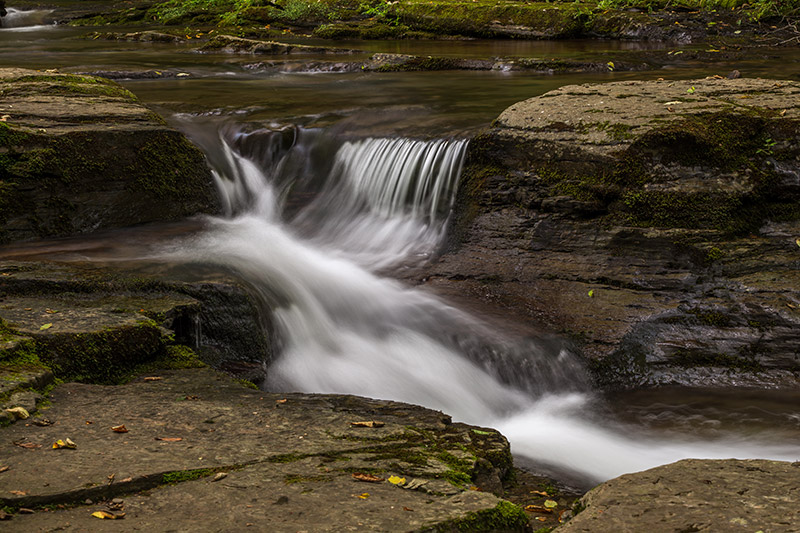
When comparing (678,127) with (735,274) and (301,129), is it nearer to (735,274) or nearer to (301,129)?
(735,274)

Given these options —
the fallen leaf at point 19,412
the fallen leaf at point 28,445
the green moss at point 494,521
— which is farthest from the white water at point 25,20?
the green moss at point 494,521

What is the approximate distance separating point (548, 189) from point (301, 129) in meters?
3.21

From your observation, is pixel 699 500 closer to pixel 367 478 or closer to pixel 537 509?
pixel 537 509

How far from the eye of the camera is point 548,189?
655 centimetres

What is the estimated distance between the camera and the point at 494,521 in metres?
2.85

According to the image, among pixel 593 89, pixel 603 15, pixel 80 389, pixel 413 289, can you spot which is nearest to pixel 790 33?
pixel 603 15

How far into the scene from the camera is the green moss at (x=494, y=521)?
2758 mm

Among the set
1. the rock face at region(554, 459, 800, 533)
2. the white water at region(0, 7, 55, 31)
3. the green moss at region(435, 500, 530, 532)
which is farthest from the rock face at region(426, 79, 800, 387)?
the white water at region(0, 7, 55, 31)

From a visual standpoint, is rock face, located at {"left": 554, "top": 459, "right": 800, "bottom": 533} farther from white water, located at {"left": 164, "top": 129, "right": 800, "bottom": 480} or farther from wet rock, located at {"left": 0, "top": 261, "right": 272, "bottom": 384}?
wet rock, located at {"left": 0, "top": 261, "right": 272, "bottom": 384}

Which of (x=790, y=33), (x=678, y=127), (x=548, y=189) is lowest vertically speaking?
(x=548, y=189)

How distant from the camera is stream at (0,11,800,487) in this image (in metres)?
5.05

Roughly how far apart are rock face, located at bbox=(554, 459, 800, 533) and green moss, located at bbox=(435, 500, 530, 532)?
0.15m

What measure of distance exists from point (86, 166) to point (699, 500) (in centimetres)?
549

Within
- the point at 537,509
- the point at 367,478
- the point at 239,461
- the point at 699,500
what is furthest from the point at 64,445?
the point at 699,500
